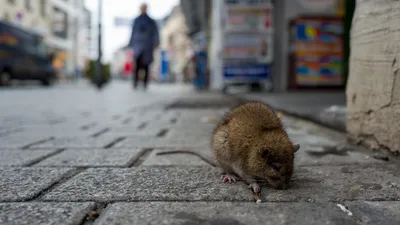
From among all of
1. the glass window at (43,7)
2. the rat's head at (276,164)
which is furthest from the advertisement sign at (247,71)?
the glass window at (43,7)

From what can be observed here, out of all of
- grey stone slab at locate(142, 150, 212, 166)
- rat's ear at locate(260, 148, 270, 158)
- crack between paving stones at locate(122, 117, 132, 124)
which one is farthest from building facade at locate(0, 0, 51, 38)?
rat's ear at locate(260, 148, 270, 158)

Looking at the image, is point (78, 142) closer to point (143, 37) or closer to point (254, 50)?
point (254, 50)

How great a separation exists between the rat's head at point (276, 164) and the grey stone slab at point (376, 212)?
318mm

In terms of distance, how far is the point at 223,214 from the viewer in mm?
1428

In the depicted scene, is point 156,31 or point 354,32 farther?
point 156,31

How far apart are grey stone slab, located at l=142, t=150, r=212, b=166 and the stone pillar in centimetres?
104

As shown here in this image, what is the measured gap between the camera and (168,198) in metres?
1.60

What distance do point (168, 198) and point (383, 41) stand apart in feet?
5.42

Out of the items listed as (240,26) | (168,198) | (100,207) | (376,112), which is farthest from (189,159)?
(240,26)

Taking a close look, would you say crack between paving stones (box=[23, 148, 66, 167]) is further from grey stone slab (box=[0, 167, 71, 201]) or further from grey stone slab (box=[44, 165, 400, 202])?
grey stone slab (box=[44, 165, 400, 202])

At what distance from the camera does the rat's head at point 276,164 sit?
1792 mm

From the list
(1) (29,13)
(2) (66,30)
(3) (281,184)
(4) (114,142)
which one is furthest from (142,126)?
(2) (66,30)

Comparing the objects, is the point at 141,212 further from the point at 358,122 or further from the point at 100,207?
the point at 358,122

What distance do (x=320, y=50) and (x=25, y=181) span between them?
29.2 ft
